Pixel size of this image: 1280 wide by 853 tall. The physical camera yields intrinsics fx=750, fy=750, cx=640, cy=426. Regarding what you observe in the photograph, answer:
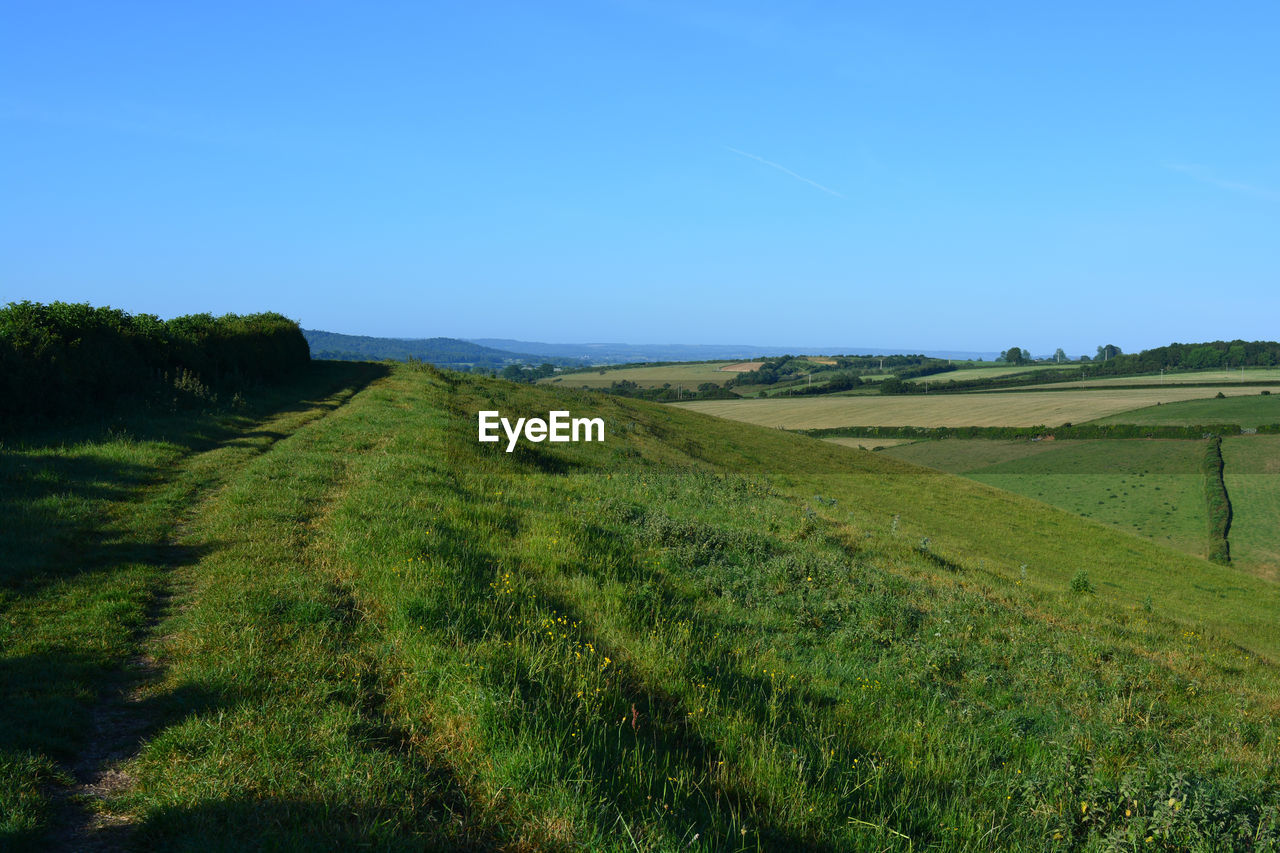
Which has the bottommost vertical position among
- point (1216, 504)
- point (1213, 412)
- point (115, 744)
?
point (1216, 504)

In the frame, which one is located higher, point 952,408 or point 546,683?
point 546,683

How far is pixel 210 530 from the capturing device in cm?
1002

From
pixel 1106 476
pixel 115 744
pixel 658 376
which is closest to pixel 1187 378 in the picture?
pixel 1106 476

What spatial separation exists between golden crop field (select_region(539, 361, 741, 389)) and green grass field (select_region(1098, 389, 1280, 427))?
72842 mm

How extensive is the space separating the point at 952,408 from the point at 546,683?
4498 inches

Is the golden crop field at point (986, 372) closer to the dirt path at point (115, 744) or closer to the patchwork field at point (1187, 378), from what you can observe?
the patchwork field at point (1187, 378)

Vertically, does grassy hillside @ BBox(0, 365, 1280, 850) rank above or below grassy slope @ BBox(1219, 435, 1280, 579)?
above

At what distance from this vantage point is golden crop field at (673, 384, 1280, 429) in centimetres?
9712

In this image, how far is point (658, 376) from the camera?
16125cm

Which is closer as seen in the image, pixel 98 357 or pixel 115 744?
pixel 115 744

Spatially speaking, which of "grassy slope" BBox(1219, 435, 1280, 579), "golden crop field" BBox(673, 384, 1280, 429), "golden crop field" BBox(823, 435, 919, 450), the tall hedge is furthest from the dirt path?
"golden crop field" BBox(673, 384, 1280, 429)

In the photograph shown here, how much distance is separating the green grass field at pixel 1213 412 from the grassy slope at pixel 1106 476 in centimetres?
1092

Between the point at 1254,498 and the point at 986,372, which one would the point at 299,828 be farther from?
the point at 986,372

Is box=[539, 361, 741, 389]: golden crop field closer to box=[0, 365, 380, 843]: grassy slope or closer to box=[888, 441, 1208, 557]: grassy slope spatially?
box=[888, 441, 1208, 557]: grassy slope
